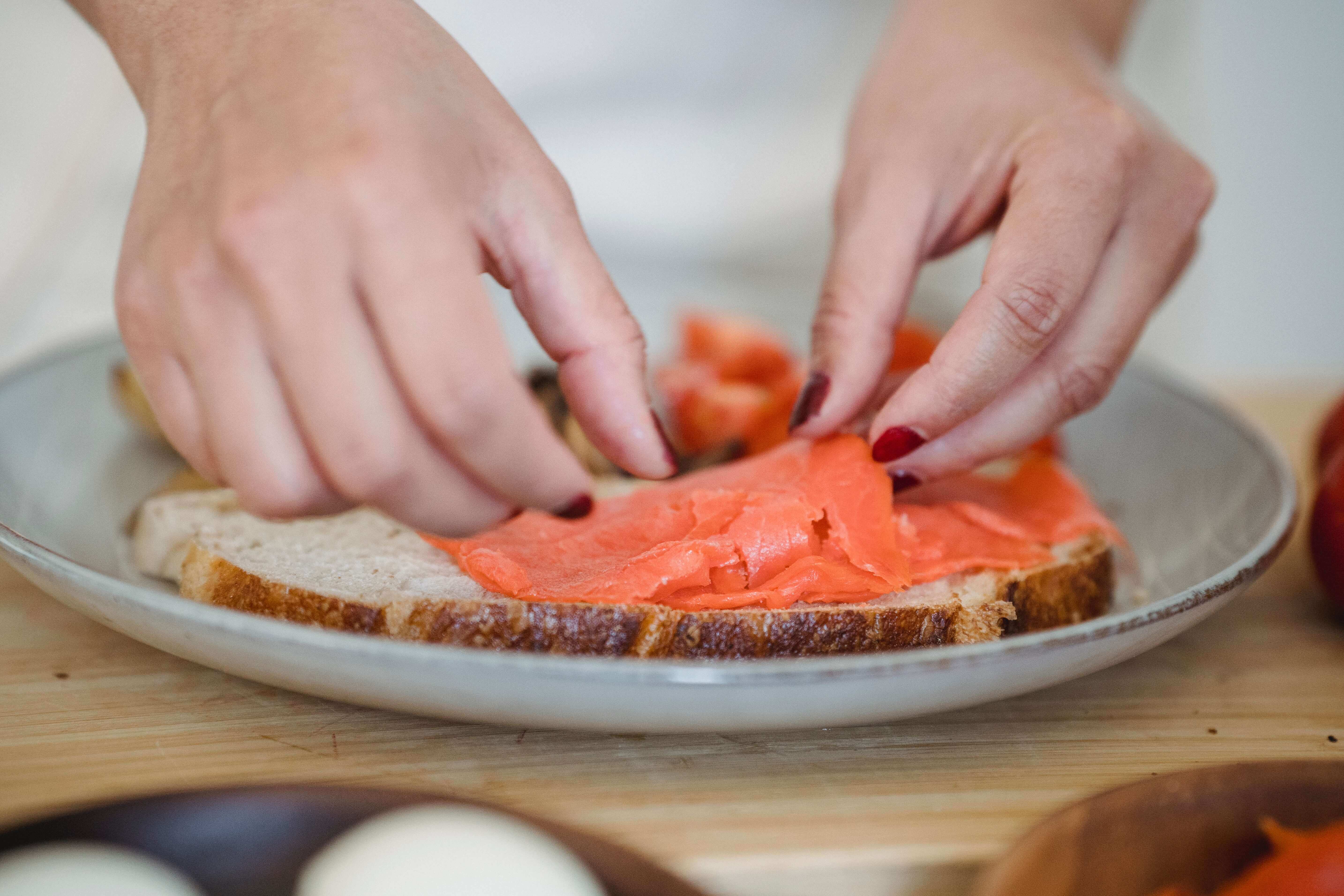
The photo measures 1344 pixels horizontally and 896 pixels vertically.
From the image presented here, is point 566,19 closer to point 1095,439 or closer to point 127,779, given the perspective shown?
point 1095,439

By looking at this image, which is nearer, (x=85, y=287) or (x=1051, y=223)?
(x=1051, y=223)

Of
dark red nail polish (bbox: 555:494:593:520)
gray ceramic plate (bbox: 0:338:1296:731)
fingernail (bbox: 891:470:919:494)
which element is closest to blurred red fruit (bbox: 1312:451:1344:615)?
gray ceramic plate (bbox: 0:338:1296:731)

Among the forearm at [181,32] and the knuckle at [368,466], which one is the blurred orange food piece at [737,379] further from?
the forearm at [181,32]

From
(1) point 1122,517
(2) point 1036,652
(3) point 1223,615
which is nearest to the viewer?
(2) point 1036,652

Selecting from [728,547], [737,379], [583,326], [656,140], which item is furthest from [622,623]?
[656,140]

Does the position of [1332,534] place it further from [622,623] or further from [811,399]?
[622,623]

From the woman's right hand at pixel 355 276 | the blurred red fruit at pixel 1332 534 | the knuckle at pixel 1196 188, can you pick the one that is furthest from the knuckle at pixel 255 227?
the blurred red fruit at pixel 1332 534

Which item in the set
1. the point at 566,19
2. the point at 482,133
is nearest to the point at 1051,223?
the point at 482,133
